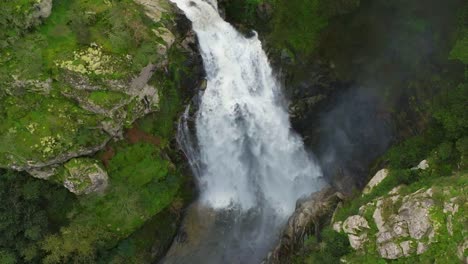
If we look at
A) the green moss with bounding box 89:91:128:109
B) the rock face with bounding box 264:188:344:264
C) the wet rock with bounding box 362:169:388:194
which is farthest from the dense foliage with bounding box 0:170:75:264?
the wet rock with bounding box 362:169:388:194

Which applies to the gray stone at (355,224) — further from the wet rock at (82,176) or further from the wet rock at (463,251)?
the wet rock at (82,176)

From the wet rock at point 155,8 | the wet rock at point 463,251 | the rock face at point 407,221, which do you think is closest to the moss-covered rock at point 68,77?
the wet rock at point 155,8

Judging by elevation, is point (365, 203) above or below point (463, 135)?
below

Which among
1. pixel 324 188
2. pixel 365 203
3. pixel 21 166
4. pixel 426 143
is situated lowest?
pixel 21 166

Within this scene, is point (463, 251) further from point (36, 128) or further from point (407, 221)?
point (36, 128)

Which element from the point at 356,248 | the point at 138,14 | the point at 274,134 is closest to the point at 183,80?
the point at 138,14

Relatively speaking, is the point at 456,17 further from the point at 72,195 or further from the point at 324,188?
the point at 72,195

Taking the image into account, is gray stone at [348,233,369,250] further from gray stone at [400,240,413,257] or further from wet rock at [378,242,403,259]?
gray stone at [400,240,413,257]
